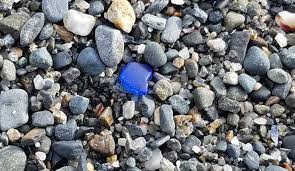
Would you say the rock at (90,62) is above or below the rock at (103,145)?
above

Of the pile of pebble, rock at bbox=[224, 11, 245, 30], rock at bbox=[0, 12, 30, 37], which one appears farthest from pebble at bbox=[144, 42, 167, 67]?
rock at bbox=[0, 12, 30, 37]

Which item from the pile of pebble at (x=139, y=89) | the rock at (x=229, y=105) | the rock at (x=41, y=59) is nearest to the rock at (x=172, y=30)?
the pile of pebble at (x=139, y=89)


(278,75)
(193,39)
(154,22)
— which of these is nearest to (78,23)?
(154,22)

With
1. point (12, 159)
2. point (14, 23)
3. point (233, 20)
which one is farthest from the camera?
point (233, 20)

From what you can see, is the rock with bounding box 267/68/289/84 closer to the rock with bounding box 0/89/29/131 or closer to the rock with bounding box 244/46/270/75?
the rock with bounding box 244/46/270/75

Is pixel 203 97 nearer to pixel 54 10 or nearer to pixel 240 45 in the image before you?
pixel 240 45

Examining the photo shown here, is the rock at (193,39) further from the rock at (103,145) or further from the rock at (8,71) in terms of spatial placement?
the rock at (8,71)
